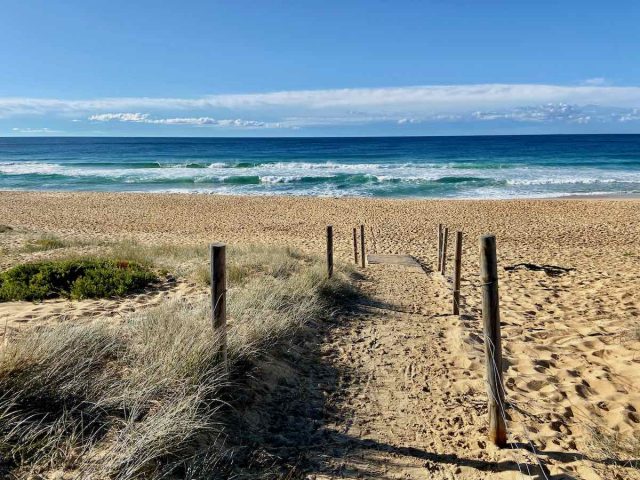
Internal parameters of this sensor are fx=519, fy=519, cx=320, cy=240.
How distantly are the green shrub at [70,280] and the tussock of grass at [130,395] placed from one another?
83.8 inches

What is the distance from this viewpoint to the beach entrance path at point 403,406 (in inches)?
149

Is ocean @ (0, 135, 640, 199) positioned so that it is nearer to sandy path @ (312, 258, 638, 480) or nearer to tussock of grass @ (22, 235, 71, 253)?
tussock of grass @ (22, 235, 71, 253)

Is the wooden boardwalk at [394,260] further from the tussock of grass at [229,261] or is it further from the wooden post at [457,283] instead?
the wooden post at [457,283]

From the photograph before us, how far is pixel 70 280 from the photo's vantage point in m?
7.91

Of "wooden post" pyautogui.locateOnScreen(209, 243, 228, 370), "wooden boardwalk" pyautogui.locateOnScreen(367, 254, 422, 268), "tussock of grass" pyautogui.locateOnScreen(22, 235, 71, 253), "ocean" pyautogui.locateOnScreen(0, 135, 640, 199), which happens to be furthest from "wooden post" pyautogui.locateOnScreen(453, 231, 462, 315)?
"ocean" pyautogui.locateOnScreen(0, 135, 640, 199)

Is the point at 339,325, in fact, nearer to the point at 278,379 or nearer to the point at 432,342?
the point at 432,342

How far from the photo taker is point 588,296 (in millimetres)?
8805

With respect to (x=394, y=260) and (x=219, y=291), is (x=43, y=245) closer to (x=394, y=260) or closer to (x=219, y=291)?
(x=394, y=260)

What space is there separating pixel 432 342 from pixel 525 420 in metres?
2.12

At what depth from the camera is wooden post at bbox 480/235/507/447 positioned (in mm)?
3963

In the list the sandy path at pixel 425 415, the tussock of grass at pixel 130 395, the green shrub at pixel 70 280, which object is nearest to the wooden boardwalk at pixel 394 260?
the sandy path at pixel 425 415

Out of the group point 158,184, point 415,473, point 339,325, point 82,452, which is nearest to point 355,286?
point 339,325

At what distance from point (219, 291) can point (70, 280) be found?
4516mm

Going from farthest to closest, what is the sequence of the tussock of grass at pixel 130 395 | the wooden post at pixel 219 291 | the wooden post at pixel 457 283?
the wooden post at pixel 457 283 → the wooden post at pixel 219 291 → the tussock of grass at pixel 130 395
